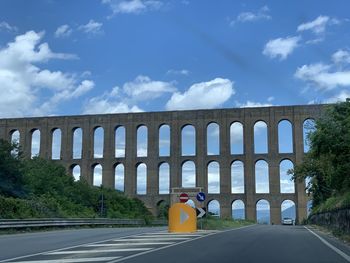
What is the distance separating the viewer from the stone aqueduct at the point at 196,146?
72.1 m

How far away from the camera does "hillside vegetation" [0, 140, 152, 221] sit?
33.1 meters

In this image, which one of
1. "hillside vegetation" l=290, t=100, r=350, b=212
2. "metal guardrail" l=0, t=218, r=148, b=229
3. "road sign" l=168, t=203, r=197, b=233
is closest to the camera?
"hillside vegetation" l=290, t=100, r=350, b=212

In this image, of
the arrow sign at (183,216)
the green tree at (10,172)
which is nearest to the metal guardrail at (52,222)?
the green tree at (10,172)

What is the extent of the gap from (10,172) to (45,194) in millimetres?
Result: 4377

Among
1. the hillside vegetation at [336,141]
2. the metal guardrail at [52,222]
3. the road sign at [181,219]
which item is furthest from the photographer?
the metal guardrail at [52,222]

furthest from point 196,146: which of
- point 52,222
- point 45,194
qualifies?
point 52,222

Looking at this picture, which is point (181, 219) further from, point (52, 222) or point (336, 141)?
point (52, 222)

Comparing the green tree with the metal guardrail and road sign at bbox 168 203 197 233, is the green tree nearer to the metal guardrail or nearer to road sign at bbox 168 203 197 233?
the metal guardrail

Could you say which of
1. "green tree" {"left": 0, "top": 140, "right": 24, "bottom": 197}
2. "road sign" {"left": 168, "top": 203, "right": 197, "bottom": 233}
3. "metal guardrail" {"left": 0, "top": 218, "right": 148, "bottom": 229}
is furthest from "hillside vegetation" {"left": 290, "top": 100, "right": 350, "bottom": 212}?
"green tree" {"left": 0, "top": 140, "right": 24, "bottom": 197}

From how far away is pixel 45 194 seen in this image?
4531 centimetres

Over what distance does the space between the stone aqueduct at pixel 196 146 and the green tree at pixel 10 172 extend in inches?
1285

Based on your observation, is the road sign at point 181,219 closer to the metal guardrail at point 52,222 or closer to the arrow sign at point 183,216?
the arrow sign at point 183,216

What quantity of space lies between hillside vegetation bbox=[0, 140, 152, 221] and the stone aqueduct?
10.1 metres

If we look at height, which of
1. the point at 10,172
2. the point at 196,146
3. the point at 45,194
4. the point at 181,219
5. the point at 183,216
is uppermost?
the point at 196,146
